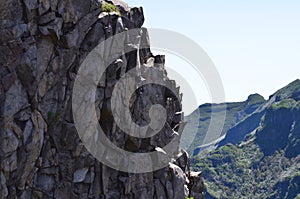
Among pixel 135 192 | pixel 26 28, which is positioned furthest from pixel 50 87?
pixel 135 192

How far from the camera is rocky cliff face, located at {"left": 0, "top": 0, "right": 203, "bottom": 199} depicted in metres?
57.9

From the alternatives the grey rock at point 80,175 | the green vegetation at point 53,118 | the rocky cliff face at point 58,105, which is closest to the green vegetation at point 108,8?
the rocky cliff face at point 58,105

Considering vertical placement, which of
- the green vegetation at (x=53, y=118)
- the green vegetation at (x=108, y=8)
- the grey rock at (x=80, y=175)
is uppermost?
the green vegetation at (x=108, y=8)

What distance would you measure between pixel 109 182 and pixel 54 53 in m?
22.8

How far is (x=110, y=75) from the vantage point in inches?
2810

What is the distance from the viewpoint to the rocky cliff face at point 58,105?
57.9m

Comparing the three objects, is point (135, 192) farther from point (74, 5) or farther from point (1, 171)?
point (74, 5)

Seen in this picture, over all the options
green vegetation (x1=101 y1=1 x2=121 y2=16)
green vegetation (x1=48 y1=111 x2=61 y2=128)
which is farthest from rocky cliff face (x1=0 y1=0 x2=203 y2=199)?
green vegetation (x1=101 y1=1 x2=121 y2=16)

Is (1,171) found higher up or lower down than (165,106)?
lower down

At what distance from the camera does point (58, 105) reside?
64.6m

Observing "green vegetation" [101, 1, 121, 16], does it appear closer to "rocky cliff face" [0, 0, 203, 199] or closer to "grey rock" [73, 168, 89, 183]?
"rocky cliff face" [0, 0, 203, 199]

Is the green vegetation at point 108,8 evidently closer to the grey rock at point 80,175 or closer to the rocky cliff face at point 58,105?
the rocky cliff face at point 58,105

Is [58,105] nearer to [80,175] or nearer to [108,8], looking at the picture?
[80,175]

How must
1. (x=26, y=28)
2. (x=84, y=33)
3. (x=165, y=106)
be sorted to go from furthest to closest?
(x=165, y=106), (x=84, y=33), (x=26, y=28)
